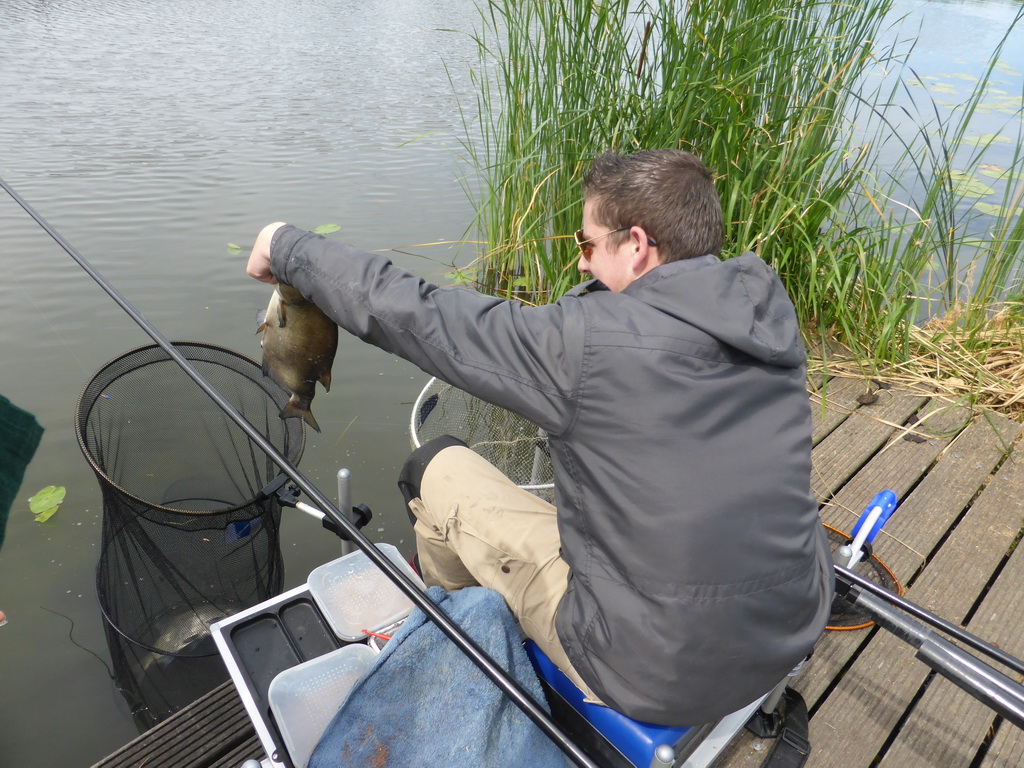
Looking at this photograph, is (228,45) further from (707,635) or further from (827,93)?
(707,635)

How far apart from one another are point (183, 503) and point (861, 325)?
11.6 feet

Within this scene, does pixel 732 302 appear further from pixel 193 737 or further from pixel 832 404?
pixel 832 404

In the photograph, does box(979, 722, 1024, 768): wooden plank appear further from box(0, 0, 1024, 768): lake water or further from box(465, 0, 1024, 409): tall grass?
box(0, 0, 1024, 768): lake water

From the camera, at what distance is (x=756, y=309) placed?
135 cm

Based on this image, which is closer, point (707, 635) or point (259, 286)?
point (707, 635)

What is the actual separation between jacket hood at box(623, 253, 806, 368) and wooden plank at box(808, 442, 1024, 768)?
46.7 inches

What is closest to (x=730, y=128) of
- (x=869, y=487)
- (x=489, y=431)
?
(x=869, y=487)

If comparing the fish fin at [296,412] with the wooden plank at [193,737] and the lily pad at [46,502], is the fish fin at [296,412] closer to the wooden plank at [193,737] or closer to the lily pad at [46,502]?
the wooden plank at [193,737]

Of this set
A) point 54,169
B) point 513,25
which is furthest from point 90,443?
point 54,169

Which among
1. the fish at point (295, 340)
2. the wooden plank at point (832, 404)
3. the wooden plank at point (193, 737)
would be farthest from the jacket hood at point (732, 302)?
the wooden plank at point (832, 404)

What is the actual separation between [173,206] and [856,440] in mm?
5641

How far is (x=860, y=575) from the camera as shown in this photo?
6.77 ft

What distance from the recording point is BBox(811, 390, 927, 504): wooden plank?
2.93m

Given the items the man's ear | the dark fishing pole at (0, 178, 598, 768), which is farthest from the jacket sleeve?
the dark fishing pole at (0, 178, 598, 768)
